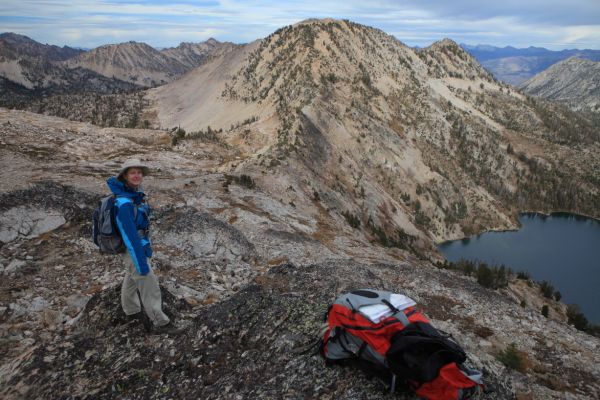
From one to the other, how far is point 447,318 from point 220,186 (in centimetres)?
1234

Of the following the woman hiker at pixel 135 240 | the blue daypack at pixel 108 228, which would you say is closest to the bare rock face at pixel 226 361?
the woman hiker at pixel 135 240

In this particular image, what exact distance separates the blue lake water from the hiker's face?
40848 mm

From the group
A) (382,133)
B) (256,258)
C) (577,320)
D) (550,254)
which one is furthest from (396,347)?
(550,254)

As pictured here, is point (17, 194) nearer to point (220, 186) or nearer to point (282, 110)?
point (220, 186)

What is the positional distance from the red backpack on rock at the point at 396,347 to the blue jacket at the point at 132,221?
124 inches

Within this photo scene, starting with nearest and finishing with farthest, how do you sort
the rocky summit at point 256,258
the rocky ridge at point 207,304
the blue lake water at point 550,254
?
the rocky ridge at point 207,304 < the rocky summit at point 256,258 < the blue lake water at point 550,254

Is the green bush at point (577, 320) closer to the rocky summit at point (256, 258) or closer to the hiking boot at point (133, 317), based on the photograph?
the rocky summit at point (256, 258)

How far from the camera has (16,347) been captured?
23.5 ft

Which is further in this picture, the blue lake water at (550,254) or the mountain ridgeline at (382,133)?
the blue lake water at (550,254)

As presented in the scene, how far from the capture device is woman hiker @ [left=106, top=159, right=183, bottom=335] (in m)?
6.00

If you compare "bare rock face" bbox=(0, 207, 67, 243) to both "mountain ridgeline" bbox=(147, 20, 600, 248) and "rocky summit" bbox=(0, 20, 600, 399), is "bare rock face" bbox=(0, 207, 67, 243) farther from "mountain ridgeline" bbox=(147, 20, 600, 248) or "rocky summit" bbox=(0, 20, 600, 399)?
"mountain ridgeline" bbox=(147, 20, 600, 248)

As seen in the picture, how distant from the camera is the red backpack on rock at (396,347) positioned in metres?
4.91

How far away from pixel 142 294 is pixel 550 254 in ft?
195

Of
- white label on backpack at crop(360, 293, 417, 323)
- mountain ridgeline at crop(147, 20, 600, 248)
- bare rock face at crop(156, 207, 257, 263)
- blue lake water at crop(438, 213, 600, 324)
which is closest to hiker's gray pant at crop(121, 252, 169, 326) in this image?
white label on backpack at crop(360, 293, 417, 323)
